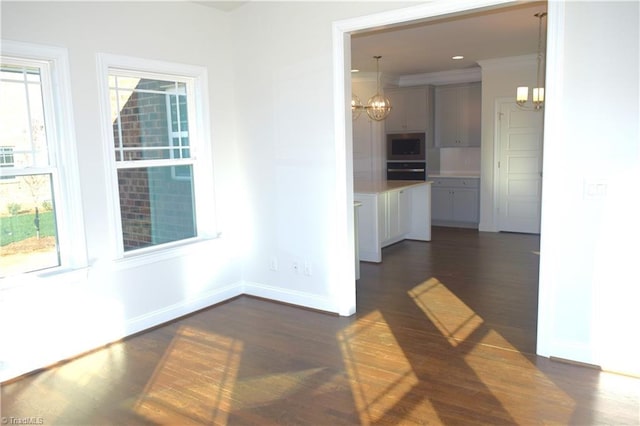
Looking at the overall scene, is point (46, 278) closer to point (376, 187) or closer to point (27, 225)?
point (27, 225)

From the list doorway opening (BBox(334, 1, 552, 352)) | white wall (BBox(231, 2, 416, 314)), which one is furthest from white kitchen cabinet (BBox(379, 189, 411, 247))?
doorway opening (BBox(334, 1, 552, 352))

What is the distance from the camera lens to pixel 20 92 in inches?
125

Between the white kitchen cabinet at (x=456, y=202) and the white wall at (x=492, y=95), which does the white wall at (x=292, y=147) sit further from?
the white kitchen cabinet at (x=456, y=202)

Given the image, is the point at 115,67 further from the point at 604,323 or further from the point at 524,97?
the point at 524,97

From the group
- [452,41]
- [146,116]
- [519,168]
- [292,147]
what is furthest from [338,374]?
[519,168]

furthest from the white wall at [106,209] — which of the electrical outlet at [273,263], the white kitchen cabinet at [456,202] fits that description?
the white kitchen cabinet at [456,202]

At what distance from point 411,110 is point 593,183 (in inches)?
231

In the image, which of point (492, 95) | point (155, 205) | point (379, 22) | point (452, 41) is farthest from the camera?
point (492, 95)

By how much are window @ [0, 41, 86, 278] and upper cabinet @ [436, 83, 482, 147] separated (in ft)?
21.5

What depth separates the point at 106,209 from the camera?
3.64m

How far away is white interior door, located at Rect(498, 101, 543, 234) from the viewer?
7273 millimetres

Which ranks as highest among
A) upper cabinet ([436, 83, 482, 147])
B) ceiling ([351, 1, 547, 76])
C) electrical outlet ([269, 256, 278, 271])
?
ceiling ([351, 1, 547, 76])

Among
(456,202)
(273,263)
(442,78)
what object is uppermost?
(442,78)

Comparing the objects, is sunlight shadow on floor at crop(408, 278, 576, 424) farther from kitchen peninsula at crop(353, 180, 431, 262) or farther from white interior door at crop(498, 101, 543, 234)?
white interior door at crop(498, 101, 543, 234)
